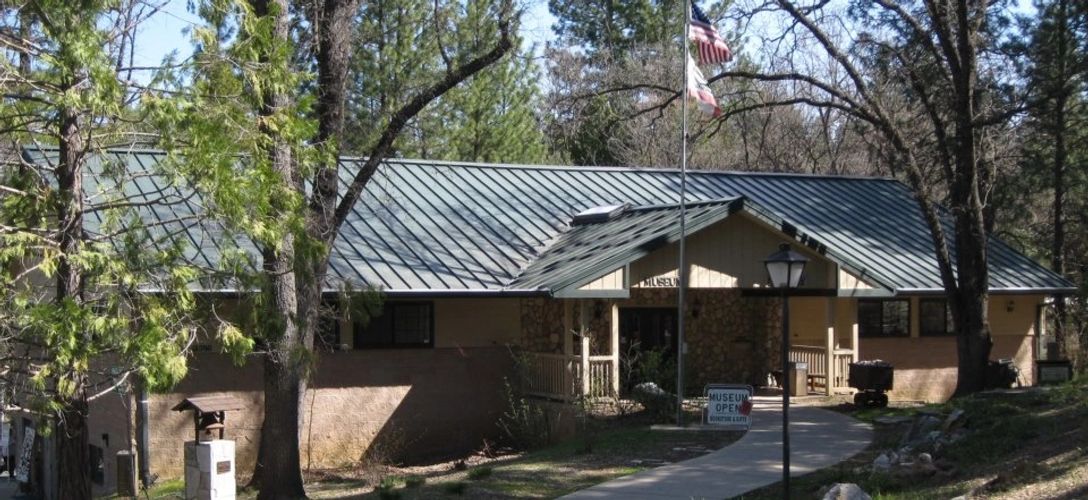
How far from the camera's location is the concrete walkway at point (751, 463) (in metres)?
14.0

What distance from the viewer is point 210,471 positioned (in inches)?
631

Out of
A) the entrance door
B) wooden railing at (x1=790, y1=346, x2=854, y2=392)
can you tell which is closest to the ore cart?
wooden railing at (x1=790, y1=346, x2=854, y2=392)

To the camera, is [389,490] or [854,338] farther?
[854,338]

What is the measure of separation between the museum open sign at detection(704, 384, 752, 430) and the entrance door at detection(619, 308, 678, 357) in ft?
26.8

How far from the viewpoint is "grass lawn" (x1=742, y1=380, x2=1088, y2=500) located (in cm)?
1135

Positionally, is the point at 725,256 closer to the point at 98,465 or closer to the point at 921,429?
the point at 921,429

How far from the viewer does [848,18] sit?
2177 cm

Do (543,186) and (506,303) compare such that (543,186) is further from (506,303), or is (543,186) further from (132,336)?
(132,336)

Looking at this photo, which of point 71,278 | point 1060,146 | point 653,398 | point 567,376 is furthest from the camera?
point 1060,146

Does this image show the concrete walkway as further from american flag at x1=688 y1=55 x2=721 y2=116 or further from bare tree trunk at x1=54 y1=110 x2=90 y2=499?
bare tree trunk at x1=54 y1=110 x2=90 y2=499

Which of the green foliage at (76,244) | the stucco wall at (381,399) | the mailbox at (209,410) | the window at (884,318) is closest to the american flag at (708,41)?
the stucco wall at (381,399)

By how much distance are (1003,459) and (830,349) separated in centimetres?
979

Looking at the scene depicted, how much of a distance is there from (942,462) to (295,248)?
25.0ft

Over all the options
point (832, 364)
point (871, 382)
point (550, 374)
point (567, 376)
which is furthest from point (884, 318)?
point (567, 376)
